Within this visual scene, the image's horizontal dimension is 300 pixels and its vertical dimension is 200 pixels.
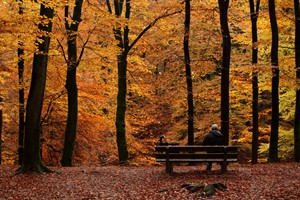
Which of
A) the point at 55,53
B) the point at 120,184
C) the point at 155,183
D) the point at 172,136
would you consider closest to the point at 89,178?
the point at 120,184

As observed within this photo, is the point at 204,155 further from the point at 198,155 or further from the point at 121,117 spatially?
the point at 121,117

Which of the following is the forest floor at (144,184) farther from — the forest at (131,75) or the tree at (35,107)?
the forest at (131,75)

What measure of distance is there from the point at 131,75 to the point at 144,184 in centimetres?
1134

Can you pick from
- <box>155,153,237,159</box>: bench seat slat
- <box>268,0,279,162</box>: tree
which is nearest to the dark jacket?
<box>155,153,237,159</box>: bench seat slat

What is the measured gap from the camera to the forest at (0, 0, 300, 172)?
667 inches

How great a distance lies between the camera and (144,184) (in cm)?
1186

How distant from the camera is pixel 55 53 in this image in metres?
19.1

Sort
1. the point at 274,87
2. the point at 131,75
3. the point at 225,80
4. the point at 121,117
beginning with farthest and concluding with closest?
the point at 131,75
the point at 121,117
the point at 274,87
the point at 225,80

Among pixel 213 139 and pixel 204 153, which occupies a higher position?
pixel 213 139

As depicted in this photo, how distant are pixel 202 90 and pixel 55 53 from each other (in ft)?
30.0

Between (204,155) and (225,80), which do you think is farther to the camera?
(225,80)

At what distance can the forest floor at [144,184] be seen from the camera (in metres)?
10.1

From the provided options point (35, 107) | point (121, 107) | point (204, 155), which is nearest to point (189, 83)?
point (121, 107)

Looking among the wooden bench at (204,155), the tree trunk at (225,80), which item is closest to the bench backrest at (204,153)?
the wooden bench at (204,155)
